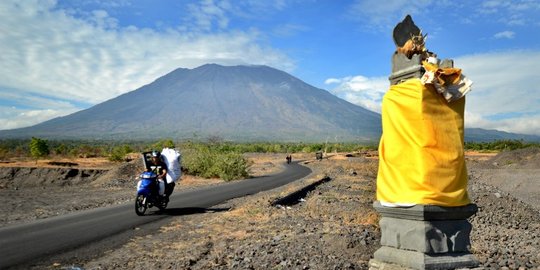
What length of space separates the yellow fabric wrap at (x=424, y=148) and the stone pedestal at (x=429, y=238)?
104mm

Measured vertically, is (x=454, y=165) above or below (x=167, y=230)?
above

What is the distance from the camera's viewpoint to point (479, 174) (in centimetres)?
3269

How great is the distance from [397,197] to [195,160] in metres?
26.2

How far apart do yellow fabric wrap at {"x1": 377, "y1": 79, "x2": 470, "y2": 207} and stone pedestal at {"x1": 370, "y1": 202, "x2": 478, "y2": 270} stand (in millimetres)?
104

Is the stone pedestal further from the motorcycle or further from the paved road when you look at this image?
the motorcycle

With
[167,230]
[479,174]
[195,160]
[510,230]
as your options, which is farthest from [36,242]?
[479,174]

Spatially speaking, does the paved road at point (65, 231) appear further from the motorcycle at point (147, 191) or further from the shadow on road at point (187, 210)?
the motorcycle at point (147, 191)

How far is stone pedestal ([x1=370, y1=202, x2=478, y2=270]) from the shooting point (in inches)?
172

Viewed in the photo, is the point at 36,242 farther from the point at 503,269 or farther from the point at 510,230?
the point at 510,230

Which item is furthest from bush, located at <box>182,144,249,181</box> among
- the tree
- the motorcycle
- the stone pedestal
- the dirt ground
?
the stone pedestal

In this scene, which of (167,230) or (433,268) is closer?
(433,268)

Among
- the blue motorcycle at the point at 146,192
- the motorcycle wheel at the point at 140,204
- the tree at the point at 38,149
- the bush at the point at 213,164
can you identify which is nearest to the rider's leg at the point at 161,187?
the blue motorcycle at the point at 146,192

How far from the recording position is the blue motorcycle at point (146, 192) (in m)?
11.5

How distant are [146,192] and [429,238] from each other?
871 centimetres
